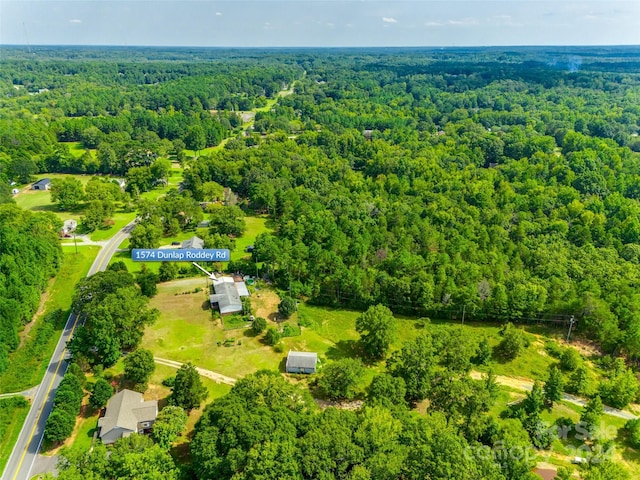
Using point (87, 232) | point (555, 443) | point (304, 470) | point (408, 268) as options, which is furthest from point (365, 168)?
point (304, 470)

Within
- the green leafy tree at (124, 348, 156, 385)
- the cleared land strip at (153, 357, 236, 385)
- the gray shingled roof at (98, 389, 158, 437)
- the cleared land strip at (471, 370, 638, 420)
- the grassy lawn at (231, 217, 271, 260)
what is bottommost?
the cleared land strip at (471, 370, 638, 420)

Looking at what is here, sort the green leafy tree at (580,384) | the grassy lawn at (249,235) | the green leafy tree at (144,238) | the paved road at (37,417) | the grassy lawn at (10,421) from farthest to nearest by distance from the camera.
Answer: the grassy lawn at (249,235)
the green leafy tree at (144,238)
the green leafy tree at (580,384)
the grassy lawn at (10,421)
the paved road at (37,417)

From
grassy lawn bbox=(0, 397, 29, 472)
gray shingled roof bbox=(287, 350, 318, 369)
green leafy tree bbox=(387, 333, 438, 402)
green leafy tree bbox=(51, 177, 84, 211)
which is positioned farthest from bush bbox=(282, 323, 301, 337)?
green leafy tree bbox=(51, 177, 84, 211)

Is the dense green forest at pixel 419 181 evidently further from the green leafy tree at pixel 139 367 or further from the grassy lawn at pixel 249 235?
the green leafy tree at pixel 139 367

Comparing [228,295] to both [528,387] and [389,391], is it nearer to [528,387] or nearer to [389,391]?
[389,391]

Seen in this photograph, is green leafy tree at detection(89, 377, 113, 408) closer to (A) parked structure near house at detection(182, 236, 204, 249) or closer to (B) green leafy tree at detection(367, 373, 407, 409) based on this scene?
(B) green leafy tree at detection(367, 373, 407, 409)

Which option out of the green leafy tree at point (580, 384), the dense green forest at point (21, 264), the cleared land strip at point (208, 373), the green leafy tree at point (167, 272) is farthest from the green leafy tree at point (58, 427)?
the green leafy tree at point (580, 384)

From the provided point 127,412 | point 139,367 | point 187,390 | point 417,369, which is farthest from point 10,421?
point 417,369
